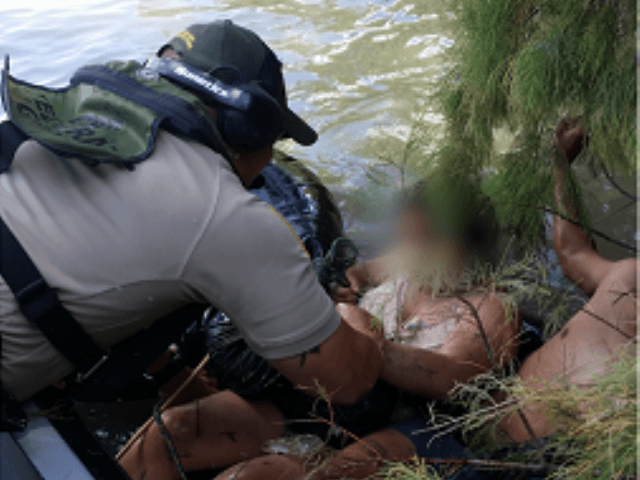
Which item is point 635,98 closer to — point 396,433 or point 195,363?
point 396,433

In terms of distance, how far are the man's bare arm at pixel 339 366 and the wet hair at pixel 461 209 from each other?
1.60ft

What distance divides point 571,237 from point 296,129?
1197mm

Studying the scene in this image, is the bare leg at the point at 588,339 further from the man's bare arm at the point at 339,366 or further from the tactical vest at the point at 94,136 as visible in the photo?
the tactical vest at the point at 94,136

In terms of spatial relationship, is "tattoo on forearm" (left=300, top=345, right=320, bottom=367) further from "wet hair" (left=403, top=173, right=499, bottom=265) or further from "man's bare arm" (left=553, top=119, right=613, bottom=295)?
"man's bare arm" (left=553, top=119, right=613, bottom=295)

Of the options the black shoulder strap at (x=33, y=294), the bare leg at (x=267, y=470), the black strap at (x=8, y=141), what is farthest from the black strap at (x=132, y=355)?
the black strap at (x=8, y=141)

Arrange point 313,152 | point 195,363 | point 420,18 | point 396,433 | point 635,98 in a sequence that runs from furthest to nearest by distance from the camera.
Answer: point 420,18 → point 313,152 → point 195,363 → point 396,433 → point 635,98

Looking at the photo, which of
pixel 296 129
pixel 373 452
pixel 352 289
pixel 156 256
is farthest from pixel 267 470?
pixel 296 129

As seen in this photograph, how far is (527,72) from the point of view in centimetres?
159

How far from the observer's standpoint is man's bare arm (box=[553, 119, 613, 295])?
199 centimetres

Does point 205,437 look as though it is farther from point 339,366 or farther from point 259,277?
point 259,277

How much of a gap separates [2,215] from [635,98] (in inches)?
58.6

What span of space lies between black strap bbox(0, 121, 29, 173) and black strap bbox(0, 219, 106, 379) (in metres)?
0.15

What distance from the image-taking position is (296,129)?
1.81 meters

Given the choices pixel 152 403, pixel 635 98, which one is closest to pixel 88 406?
pixel 152 403
